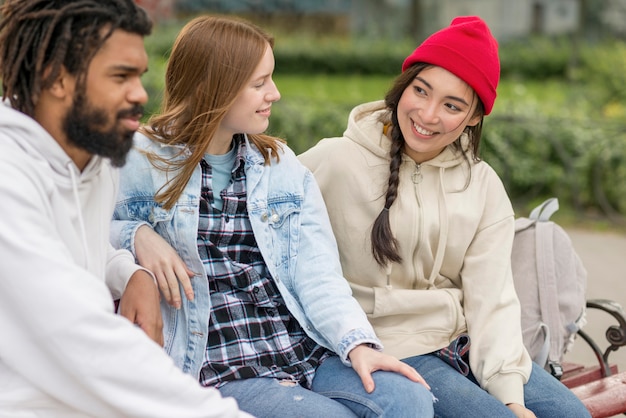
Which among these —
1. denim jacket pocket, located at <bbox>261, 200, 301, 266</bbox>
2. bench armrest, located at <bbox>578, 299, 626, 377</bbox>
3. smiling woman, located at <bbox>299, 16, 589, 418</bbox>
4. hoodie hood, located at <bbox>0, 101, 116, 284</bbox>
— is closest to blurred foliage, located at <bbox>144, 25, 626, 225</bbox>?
bench armrest, located at <bbox>578, 299, 626, 377</bbox>

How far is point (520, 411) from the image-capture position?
282cm

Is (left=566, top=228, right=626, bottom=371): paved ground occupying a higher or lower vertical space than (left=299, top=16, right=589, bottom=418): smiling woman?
lower

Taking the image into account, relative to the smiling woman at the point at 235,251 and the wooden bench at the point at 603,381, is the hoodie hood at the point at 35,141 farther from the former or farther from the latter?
the wooden bench at the point at 603,381

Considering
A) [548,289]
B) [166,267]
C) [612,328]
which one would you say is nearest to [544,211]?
[548,289]

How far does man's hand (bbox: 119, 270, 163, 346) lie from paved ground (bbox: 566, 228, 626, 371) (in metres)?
3.09

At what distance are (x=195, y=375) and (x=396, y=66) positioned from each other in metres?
17.8

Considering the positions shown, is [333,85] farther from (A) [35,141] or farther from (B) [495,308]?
(A) [35,141]

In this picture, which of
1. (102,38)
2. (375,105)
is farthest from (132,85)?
(375,105)

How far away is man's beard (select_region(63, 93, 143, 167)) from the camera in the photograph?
1984mm

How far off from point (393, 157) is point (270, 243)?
586 millimetres

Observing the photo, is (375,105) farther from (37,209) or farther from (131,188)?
(37,209)

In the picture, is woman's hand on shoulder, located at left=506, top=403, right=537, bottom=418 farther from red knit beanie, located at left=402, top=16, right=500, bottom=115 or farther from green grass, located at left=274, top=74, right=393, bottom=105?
green grass, located at left=274, top=74, right=393, bottom=105

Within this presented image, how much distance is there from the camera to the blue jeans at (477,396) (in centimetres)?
276

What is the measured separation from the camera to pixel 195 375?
8.32 feet
